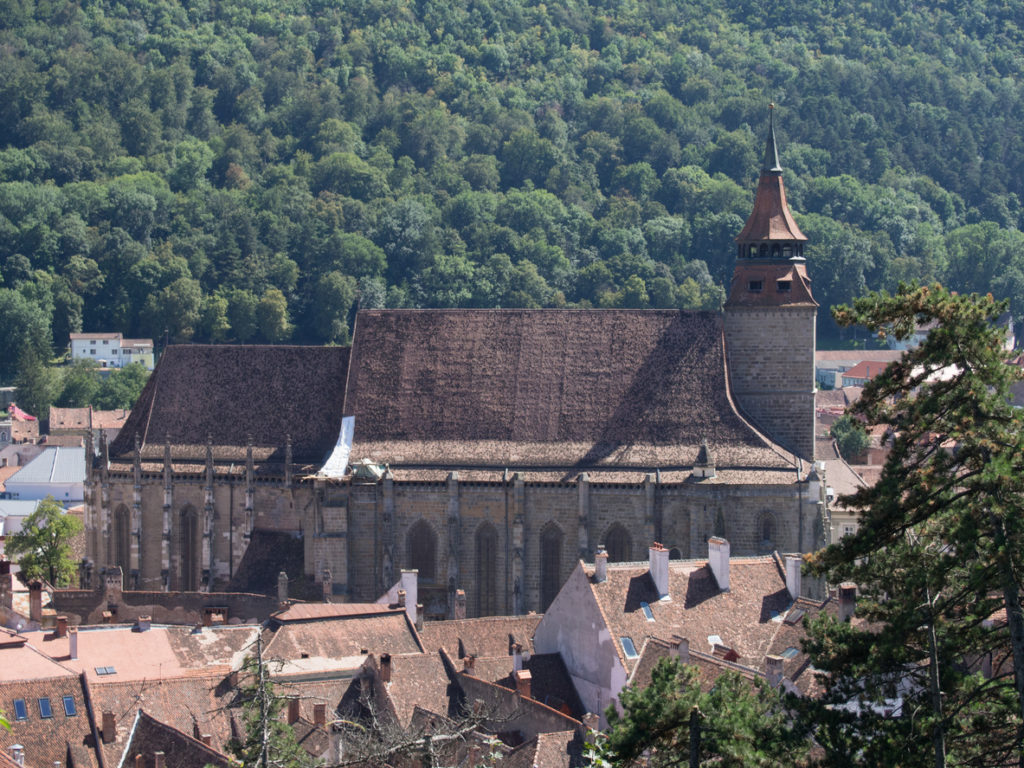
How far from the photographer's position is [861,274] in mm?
185750

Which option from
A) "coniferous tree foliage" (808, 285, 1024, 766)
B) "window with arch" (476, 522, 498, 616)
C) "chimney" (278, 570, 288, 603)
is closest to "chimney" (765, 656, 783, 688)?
"coniferous tree foliage" (808, 285, 1024, 766)

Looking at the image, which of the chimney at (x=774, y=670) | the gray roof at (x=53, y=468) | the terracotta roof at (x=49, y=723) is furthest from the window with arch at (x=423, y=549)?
the gray roof at (x=53, y=468)

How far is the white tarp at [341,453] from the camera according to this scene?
80625 mm

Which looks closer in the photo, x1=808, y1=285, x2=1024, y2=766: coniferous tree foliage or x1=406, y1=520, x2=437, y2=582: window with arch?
x1=808, y1=285, x2=1024, y2=766: coniferous tree foliage

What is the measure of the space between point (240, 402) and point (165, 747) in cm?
3425

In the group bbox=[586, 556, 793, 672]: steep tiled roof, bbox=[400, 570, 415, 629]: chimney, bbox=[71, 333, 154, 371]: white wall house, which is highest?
bbox=[586, 556, 793, 672]: steep tiled roof

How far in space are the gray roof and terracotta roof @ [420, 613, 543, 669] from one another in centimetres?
7183

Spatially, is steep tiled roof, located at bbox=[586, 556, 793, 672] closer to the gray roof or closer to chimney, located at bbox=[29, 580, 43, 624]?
chimney, located at bbox=[29, 580, 43, 624]

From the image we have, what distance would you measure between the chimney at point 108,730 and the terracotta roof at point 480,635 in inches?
455

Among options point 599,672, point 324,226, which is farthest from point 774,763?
point 324,226

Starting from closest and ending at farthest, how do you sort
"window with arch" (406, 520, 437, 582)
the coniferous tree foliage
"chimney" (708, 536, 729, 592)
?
the coniferous tree foliage → "chimney" (708, 536, 729, 592) → "window with arch" (406, 520, 437, 582)

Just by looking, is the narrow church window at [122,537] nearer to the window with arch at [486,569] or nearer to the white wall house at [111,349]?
the window with arch at [486,569]

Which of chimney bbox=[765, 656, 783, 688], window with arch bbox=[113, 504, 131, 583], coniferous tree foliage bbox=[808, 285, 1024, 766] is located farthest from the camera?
window with arch bbox=[113, 504, 131, 583]

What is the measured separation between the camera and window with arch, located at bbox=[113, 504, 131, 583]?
84938mm
